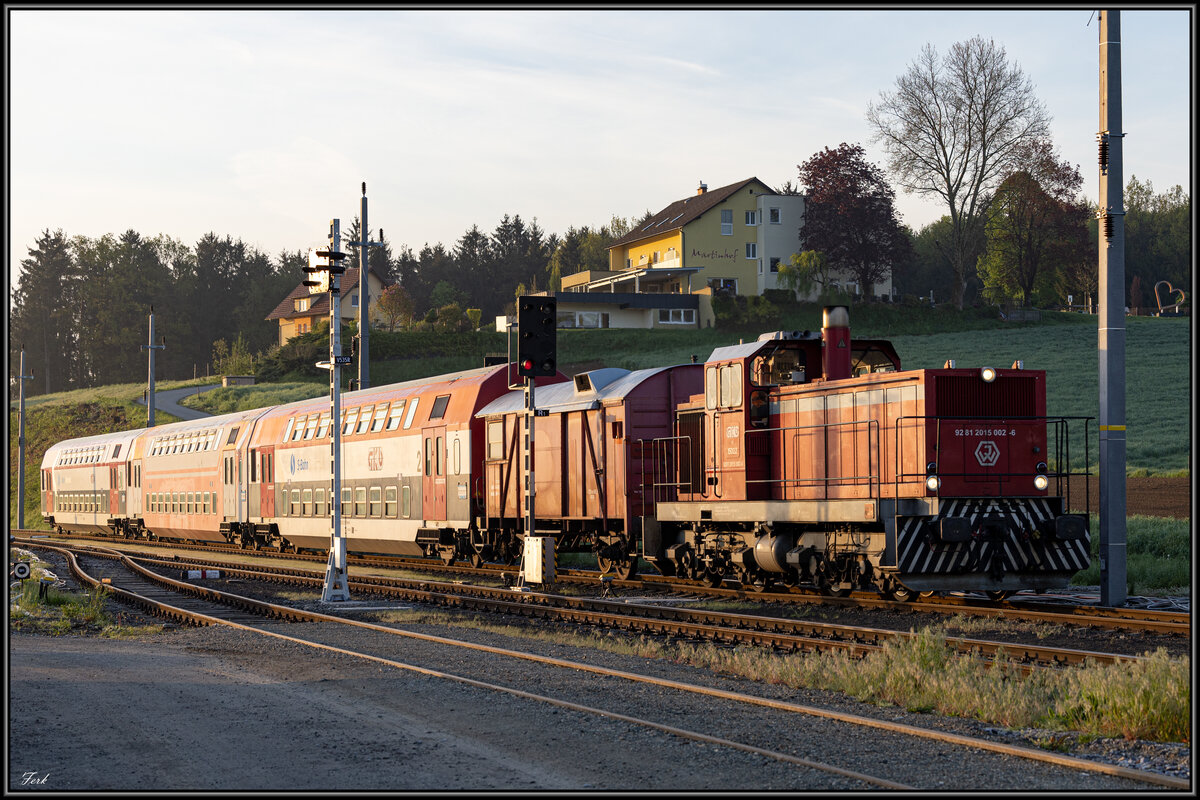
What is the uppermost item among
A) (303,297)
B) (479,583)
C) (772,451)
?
(303,297)

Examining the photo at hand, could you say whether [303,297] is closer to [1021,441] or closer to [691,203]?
[691,203]

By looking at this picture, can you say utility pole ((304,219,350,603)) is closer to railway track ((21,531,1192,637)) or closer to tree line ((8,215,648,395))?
railway track ((21,531,1192,637))

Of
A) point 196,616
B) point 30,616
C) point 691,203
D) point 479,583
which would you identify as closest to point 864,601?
point 479,583

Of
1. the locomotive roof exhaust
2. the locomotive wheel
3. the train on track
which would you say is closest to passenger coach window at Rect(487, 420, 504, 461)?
the train on track

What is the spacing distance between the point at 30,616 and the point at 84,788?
13.1 m

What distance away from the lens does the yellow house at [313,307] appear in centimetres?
10000

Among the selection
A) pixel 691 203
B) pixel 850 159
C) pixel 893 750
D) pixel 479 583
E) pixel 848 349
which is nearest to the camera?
pixel 893 750

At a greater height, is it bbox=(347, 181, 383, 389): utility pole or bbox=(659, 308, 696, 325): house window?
bbox=(659, 308, 696, 325): house window

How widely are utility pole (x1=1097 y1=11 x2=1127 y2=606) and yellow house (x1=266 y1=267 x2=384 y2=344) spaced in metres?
83.1

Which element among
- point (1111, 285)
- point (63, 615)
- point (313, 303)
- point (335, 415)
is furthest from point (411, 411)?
point (313, 303)

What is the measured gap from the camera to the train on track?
14.7 meters

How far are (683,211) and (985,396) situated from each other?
74.1 m

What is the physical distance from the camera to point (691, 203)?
88875 mm

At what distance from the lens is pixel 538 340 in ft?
61.4
